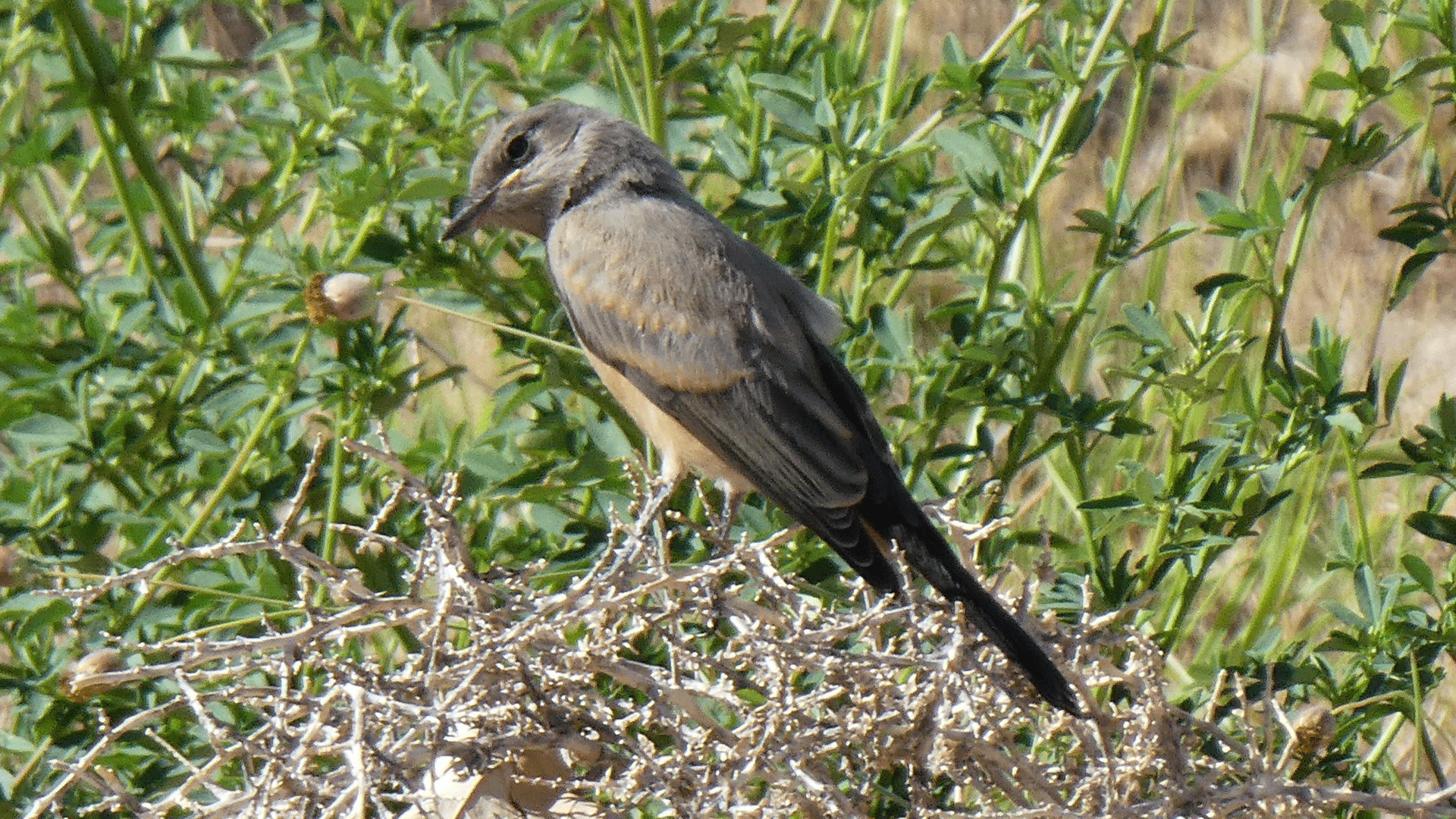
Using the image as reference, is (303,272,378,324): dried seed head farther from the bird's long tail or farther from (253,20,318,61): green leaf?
the bird's long tail

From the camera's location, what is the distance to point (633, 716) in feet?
8.78

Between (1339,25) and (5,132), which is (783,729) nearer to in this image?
(1339,25)

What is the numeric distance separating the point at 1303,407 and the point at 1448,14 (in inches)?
29.2

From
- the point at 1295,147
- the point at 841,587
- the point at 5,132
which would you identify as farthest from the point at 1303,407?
the point at 5,132

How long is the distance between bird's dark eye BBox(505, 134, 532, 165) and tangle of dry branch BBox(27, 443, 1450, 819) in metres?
1.54

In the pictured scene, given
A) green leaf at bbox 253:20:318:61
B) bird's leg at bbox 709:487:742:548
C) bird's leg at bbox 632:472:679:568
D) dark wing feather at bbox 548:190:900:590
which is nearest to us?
bird's leg at bbox 632:472:679:568

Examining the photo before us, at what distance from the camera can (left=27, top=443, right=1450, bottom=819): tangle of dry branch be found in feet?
8.05

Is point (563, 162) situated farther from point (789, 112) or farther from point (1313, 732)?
point (1313, 732)

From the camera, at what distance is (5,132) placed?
4082 millimetres

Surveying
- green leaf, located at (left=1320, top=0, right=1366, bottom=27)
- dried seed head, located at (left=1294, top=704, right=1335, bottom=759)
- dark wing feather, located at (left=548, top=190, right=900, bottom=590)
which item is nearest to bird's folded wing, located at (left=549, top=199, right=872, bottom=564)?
dark wing feather, located at (left=548, top=190, right=900, bottom=590)

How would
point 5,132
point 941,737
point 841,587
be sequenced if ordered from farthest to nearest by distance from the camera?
point 5,132, point 841,587, point 941,737

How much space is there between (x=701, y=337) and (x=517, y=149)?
2.46 ft

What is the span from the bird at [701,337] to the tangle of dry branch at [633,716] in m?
0.46

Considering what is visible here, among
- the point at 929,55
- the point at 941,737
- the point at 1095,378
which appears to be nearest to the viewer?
the point at 941,737
